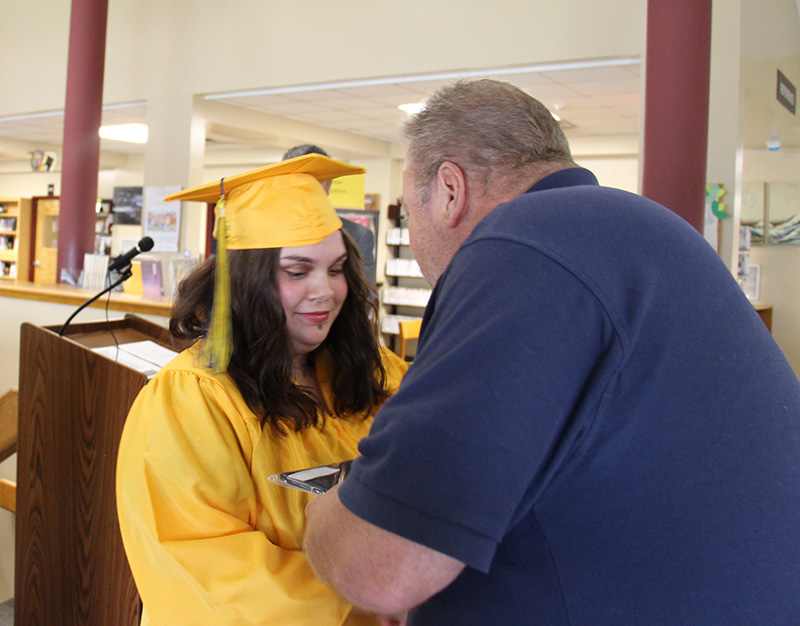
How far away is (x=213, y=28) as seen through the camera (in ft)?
22.6

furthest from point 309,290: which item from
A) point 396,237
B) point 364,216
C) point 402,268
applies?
point 396,237

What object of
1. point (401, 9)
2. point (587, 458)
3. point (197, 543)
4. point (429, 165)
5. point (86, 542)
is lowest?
point (86, 542)

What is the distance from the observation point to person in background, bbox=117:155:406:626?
1.23 meters

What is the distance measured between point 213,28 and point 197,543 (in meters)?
6.66

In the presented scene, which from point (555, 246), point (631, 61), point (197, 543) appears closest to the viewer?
point (555, 246)

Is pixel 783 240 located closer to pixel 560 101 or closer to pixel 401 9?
pixel 560 101

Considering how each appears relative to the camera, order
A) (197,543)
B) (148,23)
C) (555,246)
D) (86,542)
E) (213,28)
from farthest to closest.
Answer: (148,23)
(213,28)
(86,542)
(197,543)
(555,246)

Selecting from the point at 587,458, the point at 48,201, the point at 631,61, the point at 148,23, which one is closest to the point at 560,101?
the point at 631,61

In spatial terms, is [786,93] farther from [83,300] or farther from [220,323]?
[220,323]

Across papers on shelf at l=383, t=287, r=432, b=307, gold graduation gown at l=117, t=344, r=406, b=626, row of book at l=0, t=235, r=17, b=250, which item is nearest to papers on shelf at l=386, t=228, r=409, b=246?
papers on shelf at l=383, t=287, r=432, b=307

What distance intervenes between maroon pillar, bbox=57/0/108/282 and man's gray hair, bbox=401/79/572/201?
6.31 meters

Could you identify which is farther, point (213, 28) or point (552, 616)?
point (213, 28)

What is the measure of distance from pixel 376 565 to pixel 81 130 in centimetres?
696

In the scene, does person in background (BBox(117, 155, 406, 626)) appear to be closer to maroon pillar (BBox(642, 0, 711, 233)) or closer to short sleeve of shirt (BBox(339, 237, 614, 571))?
short sleeve of shirt (BBox(339, 237, 614, 571))
